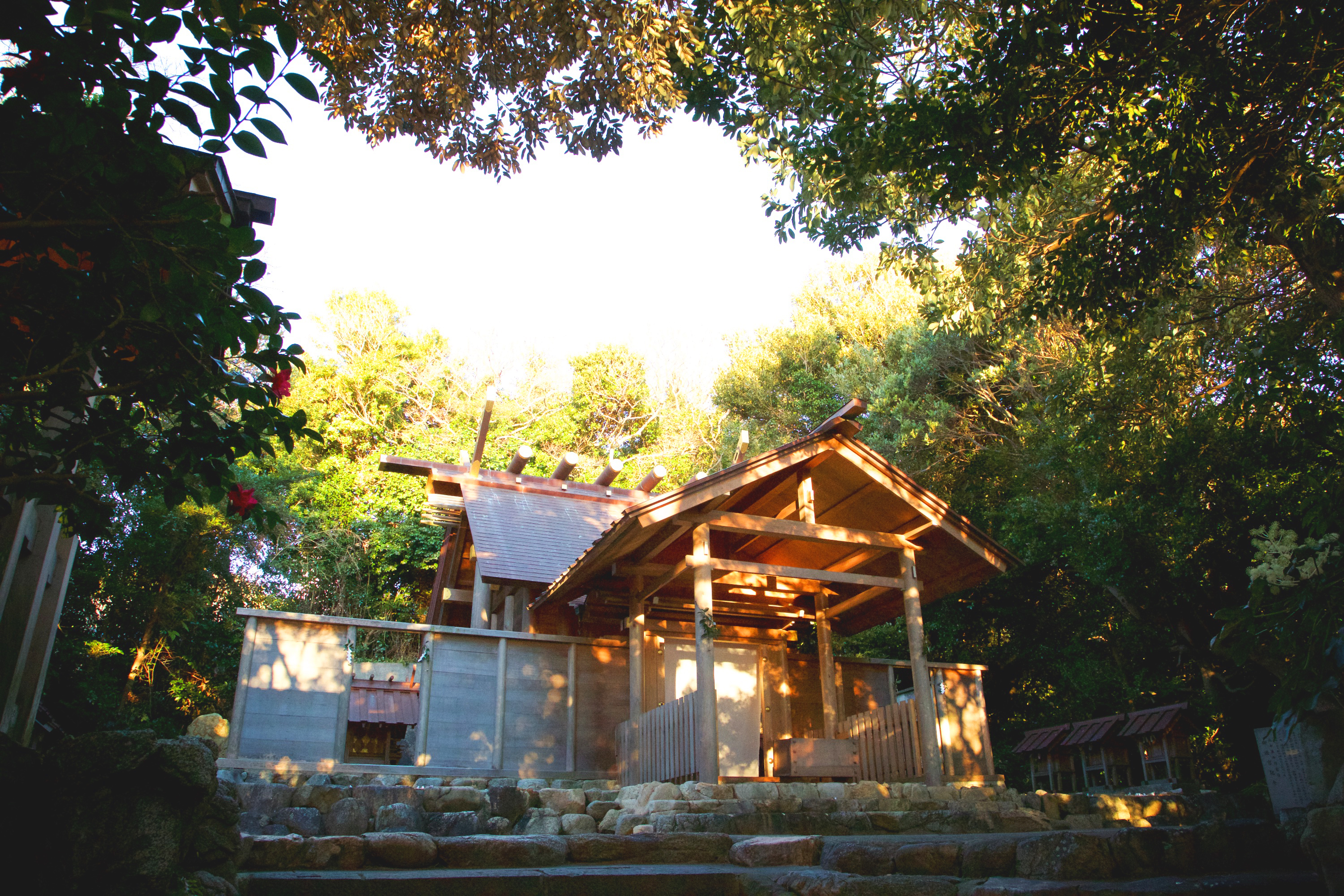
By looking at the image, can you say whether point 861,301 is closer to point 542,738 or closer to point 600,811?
point 542,738

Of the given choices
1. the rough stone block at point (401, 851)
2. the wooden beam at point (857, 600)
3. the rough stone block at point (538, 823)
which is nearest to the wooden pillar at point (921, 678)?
the wooden beam at point (857, 600)

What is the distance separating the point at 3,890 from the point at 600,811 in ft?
17.1

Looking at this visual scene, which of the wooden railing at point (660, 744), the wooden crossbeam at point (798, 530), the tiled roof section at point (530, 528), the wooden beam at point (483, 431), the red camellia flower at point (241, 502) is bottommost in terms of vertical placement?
the wooden railing at point (660, 744)

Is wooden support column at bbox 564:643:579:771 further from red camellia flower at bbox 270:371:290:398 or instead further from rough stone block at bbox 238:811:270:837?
red camellia flower at bbox 270:371:290:398

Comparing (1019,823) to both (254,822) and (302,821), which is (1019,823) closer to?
(302,821)

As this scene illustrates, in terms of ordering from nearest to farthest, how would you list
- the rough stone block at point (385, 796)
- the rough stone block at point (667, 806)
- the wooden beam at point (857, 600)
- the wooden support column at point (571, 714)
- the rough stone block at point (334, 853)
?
the rough stone block at point (334, 853) → the rough stone block at point (385, 796) → the rough stone block at point (667, 806) → the wooden support column at point (571, 714) → the wooden beam at point (857, 600)

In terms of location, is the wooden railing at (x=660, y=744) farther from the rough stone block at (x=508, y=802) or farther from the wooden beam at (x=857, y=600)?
the wooden beam at (x=857, y=600)

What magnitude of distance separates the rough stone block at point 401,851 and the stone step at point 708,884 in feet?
0.94

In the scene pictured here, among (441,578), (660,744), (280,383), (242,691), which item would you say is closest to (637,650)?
(660,744)

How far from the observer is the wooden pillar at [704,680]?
28.0 feet

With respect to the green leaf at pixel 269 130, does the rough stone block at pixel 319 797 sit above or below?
below

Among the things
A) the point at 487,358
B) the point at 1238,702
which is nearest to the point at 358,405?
the point at 487,358

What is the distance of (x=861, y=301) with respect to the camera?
26422 millimetres

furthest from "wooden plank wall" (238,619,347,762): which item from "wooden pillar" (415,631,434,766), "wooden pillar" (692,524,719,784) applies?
"wooden pillar" (692,524,719,784)
